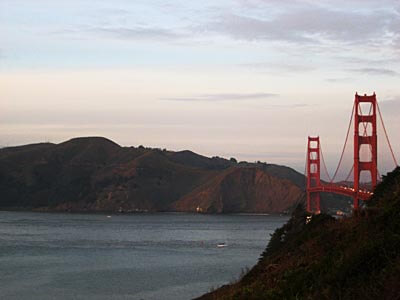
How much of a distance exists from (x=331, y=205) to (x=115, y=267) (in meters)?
78.5

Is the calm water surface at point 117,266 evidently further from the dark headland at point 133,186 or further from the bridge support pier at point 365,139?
the dark headland at point 133,186

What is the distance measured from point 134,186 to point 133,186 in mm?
196

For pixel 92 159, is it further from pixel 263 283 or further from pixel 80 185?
pixel 263 283

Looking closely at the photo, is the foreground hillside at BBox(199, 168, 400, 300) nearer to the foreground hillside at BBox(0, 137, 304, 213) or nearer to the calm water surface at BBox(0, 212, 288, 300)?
the calm water surface at BBox(0, 212, 288, 300)

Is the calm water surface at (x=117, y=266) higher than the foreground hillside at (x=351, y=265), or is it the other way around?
the foreground hillside at (x=351, y=265)

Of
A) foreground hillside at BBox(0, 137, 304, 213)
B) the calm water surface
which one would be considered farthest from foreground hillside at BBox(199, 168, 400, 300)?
foreground hillside at BBox(0, 137, 304, 213)

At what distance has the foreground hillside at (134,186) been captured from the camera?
471ft

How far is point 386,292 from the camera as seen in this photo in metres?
5.08

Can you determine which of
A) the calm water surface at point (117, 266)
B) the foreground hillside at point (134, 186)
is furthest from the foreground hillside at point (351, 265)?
the foreground hillside at point (134, 186)

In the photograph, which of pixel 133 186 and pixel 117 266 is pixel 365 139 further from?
pixel 133 186

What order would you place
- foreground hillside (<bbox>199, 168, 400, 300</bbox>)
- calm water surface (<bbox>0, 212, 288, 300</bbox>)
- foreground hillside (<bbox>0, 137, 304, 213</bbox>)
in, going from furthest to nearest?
1. foreground hillside (<bbox>0, 137, 304, 213</bbox>)
2. calm water surface (<bbox>0, 212, 288, 300</bbox>)
3. foreground hillside (<bbox>199, 168, 400, 300</bbox>)

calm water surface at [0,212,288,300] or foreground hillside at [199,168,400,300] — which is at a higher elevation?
foreground hillside at [199,168,400,300]

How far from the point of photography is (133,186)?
15088 cm

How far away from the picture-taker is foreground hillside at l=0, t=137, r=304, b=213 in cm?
14362
